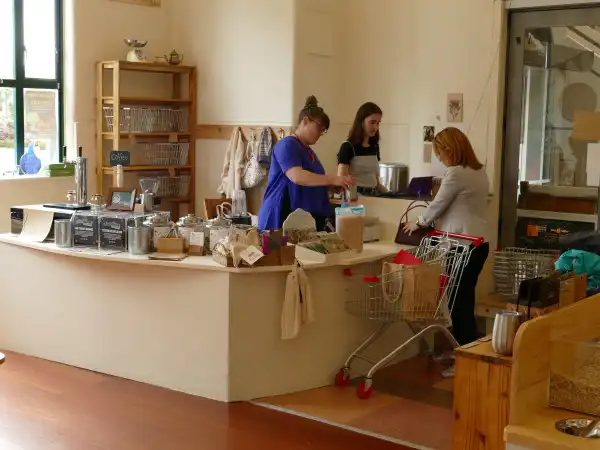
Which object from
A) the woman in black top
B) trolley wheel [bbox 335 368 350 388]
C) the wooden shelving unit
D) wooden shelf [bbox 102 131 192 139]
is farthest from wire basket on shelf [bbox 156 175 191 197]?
trolley wheel [bbox 335 368 350 388]

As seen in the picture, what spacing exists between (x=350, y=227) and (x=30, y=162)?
3.16 m

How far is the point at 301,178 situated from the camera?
5.48 metres

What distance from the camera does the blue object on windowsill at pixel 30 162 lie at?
7.16 metres

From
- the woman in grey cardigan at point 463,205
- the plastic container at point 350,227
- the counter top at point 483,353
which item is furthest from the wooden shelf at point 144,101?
the counter top at point 483,353

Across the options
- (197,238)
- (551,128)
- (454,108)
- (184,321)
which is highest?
(454,108)

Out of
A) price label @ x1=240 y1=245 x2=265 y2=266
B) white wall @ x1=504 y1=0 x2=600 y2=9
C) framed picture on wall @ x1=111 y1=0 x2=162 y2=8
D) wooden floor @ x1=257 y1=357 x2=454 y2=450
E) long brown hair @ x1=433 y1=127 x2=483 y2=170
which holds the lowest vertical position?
wooden floor @ x1=257 y1=357 x2=454 y2=450

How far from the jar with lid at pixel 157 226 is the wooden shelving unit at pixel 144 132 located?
96.3 inches

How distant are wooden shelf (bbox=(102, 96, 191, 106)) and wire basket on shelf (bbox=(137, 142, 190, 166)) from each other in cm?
37

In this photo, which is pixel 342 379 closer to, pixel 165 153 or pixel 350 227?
pixel 350 227

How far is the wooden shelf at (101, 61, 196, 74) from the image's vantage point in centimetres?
736

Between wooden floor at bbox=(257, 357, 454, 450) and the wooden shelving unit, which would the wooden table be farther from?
the wooden shelving unit

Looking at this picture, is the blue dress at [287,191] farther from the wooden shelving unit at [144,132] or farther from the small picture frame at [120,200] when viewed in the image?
the wooden shelving unit at [144,132]

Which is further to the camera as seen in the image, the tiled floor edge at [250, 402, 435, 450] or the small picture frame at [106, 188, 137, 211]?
the small picture frame at [106, 188, 137, 211]

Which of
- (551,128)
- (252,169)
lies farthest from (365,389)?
(252,169)
